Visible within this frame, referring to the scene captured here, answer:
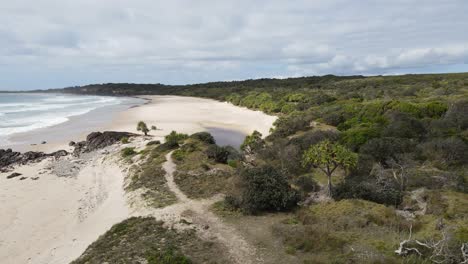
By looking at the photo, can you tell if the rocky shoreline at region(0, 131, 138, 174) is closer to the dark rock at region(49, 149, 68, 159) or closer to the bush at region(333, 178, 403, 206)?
the dark rock at region(49, 149, 68, 159)

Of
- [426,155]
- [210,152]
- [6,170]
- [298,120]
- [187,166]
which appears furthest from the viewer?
[298,120]

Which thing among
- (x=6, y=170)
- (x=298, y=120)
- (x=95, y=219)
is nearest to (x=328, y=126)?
(x=298, y=120)

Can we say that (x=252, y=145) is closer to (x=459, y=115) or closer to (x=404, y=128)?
(x=404, y=128)

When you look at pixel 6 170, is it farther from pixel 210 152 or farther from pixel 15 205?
pixel 210 152

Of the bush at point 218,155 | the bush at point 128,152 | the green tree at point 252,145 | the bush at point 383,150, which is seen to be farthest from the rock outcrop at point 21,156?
the bush at point 383,150

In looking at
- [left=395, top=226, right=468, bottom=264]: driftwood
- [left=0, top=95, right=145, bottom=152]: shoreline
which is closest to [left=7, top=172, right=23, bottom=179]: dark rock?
[left=0, top=95, right=145, bottom=152]: shoreline

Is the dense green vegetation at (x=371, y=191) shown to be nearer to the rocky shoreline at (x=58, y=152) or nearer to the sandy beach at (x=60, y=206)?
the sandy beach at (x=60, y=206)

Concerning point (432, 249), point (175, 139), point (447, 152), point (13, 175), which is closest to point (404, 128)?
point (447, 152)
